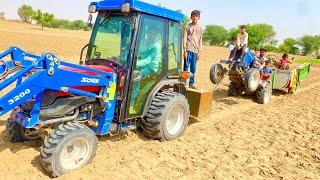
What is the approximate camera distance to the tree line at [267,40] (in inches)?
2267

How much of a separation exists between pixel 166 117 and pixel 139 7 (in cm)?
176

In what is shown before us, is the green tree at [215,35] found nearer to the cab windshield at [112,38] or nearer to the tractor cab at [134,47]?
the tractor cab at [134,47]

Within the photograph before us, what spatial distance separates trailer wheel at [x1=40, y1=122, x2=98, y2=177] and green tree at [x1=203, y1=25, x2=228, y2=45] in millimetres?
127402

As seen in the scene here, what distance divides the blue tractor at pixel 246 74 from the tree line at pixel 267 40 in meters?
21.0

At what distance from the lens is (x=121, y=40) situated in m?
5.55

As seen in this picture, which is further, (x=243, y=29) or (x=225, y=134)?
(x=243, y=29)

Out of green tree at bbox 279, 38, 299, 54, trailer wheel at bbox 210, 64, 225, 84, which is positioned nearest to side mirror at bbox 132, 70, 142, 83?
trailer wheel at bbox 210, 64, 225, 84

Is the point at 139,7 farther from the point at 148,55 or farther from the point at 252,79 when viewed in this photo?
the point at 252,79

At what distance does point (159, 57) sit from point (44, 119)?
206 centimetres

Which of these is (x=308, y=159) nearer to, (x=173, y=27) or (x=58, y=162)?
(x=173, y=27)

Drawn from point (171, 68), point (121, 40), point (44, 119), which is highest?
point (121, 40)

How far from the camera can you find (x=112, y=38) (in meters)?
5.68

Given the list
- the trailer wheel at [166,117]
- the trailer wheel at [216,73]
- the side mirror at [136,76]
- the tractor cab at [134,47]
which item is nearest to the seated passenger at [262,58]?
the trailer wheel at [216,73]

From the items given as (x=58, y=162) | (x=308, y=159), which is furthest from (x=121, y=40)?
(x=308, y=159)
